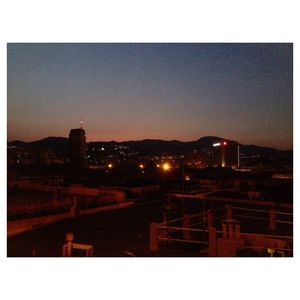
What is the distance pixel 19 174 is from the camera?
17203mm

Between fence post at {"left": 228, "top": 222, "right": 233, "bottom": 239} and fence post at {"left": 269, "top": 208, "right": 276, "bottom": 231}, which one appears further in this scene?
fence post at {"left": 269, "top": 208, "right": 276, "bottom": 231}

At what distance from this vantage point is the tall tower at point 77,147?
2687cm

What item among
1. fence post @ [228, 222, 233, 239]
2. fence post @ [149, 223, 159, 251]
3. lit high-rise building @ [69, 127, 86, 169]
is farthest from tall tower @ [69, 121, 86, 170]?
fence post @ [228, 222, 233, 239]

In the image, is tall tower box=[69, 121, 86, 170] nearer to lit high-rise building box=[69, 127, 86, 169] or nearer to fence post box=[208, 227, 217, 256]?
lit high-rise building box=[69, 127, 86, 169]

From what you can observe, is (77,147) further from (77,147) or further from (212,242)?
(212,242)

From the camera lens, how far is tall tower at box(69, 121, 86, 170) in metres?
26.9

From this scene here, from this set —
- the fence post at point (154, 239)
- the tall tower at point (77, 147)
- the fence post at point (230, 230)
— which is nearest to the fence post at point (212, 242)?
the fence post at point (230, 230)

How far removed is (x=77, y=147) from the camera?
27.1m

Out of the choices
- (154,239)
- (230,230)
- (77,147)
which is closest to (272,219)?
(230,230)

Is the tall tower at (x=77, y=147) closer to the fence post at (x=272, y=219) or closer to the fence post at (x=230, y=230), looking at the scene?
the fence post at (x=272, y=219)

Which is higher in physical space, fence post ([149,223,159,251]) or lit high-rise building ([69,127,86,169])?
lit high-rise building ([69,127,86,169])

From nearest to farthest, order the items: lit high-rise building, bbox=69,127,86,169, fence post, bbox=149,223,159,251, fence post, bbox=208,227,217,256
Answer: fence post, bbox=208,227,217,256
fence post, bbox=149,223,159,251
lit high-rise building, bbox=69,127,86,169

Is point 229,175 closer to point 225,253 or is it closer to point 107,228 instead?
point 107,228

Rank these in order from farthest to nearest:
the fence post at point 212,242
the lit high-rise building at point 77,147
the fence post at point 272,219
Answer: the lit high-rise building at point 77,147 < the fence post at point 272,219 < the fence post at point 212,242
